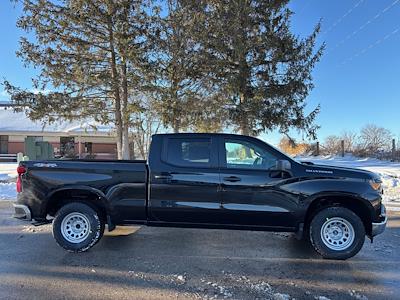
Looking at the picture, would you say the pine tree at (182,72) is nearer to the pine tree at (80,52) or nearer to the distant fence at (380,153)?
the pine tree at (80,52)

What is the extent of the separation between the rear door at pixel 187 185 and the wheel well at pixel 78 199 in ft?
2.93

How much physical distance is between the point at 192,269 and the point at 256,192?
1459mm

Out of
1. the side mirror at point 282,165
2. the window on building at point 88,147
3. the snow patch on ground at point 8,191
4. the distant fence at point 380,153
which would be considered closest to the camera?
the side mirror at point 282,165

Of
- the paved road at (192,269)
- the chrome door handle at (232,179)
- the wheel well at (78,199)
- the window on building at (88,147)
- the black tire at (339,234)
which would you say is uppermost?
the window on building at (88,147)

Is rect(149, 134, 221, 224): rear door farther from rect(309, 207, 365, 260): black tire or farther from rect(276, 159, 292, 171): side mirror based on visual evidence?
rect(309, 207, 365, 260): black tire

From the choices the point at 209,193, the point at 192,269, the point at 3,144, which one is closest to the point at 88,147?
the point at 3,144

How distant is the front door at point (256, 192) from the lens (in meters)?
5.90

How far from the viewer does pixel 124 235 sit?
732 cm

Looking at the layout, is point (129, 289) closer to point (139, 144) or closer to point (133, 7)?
point (133, 7)

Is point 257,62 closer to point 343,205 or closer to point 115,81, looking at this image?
point 115,81

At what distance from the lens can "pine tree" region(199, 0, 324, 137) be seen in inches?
665

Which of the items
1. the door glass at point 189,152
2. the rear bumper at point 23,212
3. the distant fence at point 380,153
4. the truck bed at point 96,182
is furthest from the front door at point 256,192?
the distant fence at point 380,153

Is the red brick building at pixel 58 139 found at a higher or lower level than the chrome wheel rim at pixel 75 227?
higher

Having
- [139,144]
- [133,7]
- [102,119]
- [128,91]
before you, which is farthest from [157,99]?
[139,144]
